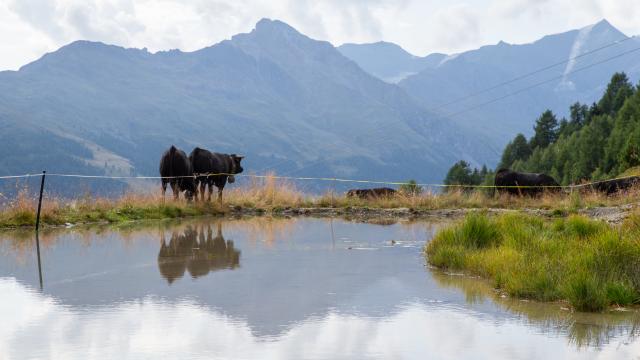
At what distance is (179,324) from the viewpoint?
8.45 metres

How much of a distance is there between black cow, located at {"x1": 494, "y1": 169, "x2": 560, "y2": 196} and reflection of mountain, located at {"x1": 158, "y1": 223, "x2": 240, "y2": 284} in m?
20.1

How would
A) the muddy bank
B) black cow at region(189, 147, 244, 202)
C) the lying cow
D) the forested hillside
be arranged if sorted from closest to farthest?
the muddy bank → black cow at region(189, 147, 244, 202) → the lying cow → the forested hillside

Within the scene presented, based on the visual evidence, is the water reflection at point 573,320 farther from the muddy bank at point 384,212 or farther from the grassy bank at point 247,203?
the muddy bank at point 384,212

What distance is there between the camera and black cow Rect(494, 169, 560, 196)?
35.9 m

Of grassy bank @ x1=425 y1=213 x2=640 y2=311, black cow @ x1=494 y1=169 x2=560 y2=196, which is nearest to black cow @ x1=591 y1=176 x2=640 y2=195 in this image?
black cow @ x1=494 y1=169 x2=560 y2=196

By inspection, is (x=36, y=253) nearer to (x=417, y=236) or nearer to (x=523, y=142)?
(x=417, y=236)

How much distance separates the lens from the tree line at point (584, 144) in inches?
3369

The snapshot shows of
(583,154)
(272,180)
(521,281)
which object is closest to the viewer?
(521,281)

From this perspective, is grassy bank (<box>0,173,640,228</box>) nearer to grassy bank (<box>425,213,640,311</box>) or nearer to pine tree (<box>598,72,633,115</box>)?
grassy bank (<box>425,213,640,311</box>)

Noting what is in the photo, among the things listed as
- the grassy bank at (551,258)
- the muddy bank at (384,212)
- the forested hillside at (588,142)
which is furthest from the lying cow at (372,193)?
the forested hillside at (588,142)

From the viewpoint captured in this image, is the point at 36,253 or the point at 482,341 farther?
the point at 36,253

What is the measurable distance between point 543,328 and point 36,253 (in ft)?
30.7

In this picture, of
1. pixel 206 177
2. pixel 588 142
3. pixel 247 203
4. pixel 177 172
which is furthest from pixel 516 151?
pixel 177 172

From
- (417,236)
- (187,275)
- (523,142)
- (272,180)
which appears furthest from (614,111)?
(187,275)
